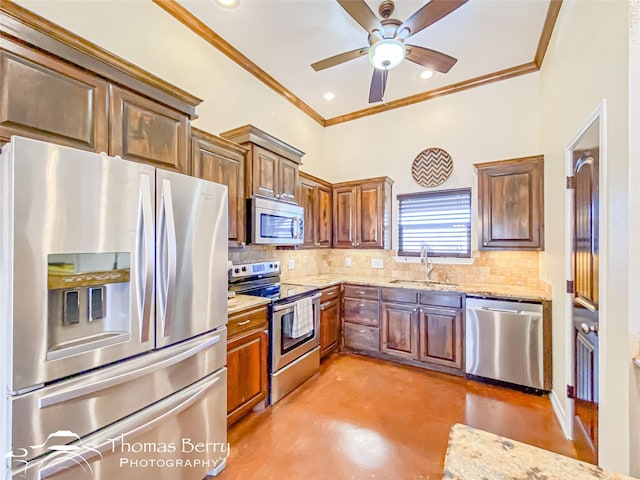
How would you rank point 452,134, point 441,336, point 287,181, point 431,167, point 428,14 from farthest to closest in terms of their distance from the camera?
point 431,167 < point 452,134 < point 287,181 < point 441,336 < point 428,14

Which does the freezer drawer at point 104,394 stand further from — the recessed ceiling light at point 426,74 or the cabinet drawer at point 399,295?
the recessed ceiling light at point 426,74

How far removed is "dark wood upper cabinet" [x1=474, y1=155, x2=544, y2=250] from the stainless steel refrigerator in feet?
9.52

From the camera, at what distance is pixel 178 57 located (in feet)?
8.43

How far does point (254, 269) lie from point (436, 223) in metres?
2.48

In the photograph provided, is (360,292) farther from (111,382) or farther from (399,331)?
(111,382)

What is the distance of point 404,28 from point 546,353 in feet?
10.3

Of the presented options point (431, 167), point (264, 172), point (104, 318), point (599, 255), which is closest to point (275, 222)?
point (264, 172)

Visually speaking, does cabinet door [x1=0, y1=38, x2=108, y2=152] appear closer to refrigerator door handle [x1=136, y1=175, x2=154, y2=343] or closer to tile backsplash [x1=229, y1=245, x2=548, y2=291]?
refrigerator door handle [x1=136, y1=175, x2=154, y2=343]

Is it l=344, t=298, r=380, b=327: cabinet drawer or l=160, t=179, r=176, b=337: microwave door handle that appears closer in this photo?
l=160, t=179, r=176, b=337: microwave door handle

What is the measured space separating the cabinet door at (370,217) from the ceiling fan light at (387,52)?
5.38ft

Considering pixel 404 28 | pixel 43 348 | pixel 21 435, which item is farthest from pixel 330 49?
pixel 21 435

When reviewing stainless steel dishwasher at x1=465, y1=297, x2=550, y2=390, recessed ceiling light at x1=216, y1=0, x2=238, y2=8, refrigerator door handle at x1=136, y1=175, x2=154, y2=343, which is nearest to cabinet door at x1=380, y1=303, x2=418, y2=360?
stainless steel dishwasher at x1=465, y1=297, x2=550, y2=390

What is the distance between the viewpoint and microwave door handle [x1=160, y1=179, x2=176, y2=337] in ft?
4.88

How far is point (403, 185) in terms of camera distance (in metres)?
4.05
